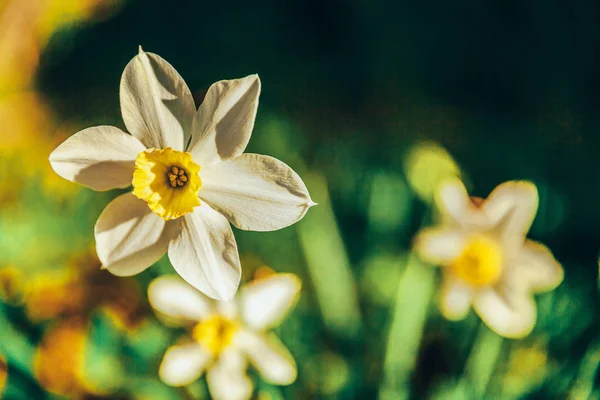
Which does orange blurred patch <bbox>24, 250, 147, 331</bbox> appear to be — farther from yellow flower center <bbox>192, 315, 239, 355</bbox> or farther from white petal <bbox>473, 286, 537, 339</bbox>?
white petal <bbox>473, 286, 537, 339</bbox>

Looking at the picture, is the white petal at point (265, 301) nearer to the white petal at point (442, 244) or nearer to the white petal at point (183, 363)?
the white petal at point (183, 363)

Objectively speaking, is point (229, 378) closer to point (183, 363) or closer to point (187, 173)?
point (183, 363)

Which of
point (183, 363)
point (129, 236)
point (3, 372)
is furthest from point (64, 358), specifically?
point (129, 236)

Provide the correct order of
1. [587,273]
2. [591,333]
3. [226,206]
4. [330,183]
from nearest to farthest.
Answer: [226,206]
[591,333]
[587,273]
[330,183]

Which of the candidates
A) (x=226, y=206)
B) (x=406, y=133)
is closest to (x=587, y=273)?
(x=406, y=133)

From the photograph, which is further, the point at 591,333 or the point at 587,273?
the point at 587,273

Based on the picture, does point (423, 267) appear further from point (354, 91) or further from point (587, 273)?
point (354, 91)
